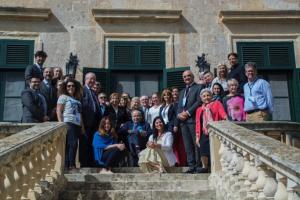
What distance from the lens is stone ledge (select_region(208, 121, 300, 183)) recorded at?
3545mm

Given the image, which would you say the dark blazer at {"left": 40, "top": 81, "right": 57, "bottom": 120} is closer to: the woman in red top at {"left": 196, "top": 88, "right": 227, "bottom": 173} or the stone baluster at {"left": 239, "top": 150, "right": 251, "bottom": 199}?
the woman in red top at {"left": 196, "top": 88, "right": 227, "bottom": 173}

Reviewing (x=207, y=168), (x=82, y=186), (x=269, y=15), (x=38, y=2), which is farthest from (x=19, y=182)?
(x=269, y=15)

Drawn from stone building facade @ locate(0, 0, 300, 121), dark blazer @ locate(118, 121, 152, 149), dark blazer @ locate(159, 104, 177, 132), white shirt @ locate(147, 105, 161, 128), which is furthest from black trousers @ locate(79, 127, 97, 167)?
stone building facade @ locate(0, 0, 300, 121)

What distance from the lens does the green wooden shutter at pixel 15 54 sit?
11.1 meters

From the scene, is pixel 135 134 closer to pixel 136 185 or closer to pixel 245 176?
pixel 136 185

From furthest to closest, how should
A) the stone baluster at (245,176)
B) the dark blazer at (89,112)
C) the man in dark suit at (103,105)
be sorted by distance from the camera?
the man in dark suit at (103,105) → the dark blazer at (89,112) → the stone baluster at (245,176)

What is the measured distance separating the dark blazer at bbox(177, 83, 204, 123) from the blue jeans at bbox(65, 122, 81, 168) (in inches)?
66.6

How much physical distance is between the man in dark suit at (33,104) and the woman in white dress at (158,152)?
157 centimetres

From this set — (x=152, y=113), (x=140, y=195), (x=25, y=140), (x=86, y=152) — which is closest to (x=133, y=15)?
(x=152, y=113)

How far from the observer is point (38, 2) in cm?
1150

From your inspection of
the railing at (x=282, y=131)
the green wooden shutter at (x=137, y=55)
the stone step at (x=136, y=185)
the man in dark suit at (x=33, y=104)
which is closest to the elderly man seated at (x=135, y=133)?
the man in dark suit at (x=33, y=104)

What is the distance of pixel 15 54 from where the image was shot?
11.2 m

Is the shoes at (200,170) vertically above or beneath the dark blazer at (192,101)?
beneath

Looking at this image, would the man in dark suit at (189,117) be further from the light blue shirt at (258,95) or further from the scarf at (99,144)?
the scarf at (99,144)
